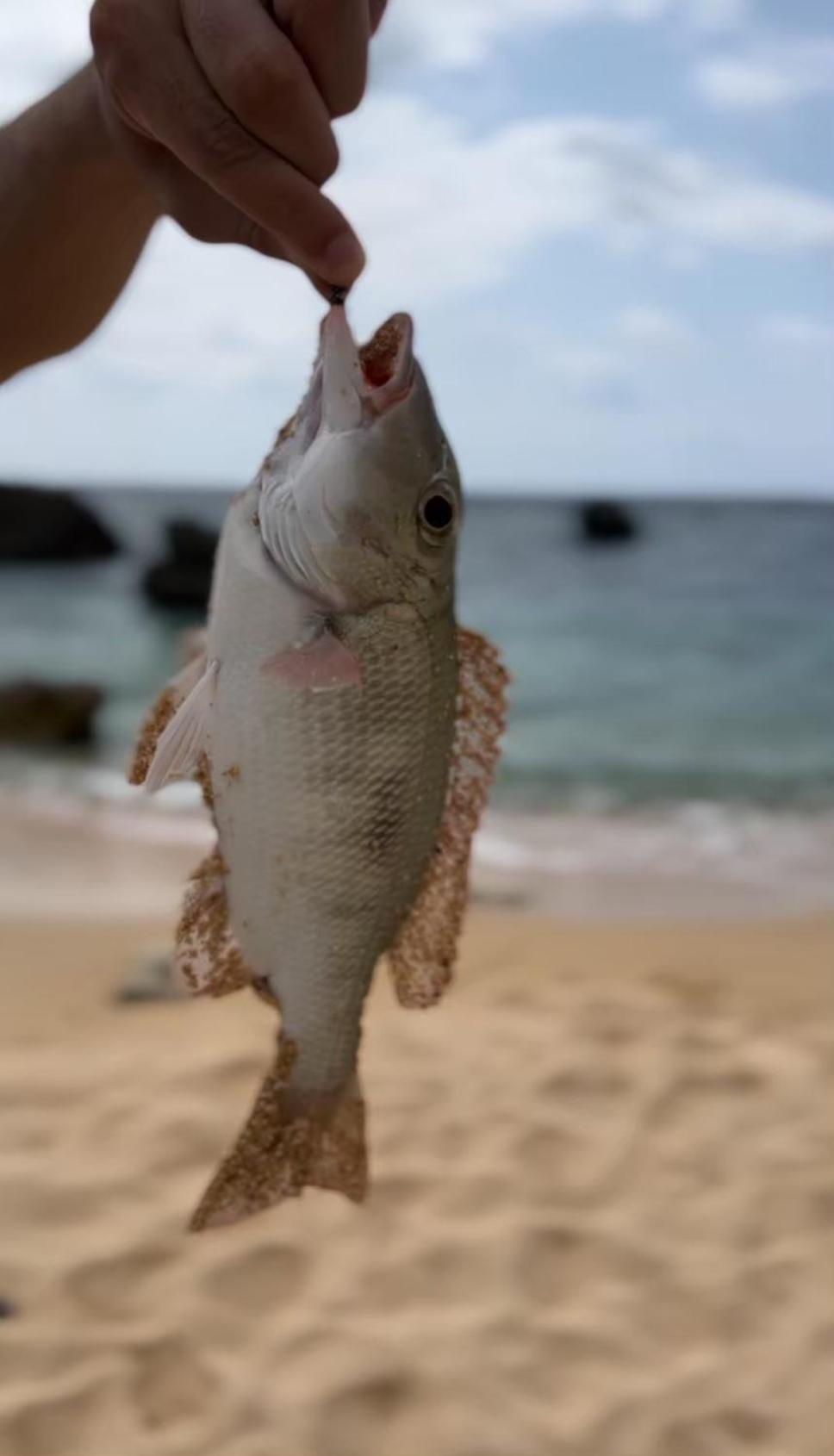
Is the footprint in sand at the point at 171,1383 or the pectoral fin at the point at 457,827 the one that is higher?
the pectoral fin at the point at 457,827

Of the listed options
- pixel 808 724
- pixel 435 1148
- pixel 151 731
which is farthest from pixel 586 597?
pixel 151 731

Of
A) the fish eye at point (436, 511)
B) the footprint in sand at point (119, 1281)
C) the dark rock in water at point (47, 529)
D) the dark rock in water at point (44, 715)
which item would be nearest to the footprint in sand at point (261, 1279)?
the footprint in sand at point (119, 1281)

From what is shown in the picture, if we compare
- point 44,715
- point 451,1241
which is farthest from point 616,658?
point 451,1241

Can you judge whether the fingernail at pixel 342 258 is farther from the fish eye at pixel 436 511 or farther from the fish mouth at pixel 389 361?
the fish eye at pixel 436 511

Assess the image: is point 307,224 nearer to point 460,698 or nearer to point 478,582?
point 460,698

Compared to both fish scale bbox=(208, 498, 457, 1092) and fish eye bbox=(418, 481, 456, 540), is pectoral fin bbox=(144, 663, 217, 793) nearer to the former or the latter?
fish scale bbox=(208, 498, 457, 1092)

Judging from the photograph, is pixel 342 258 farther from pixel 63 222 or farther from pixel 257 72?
pixel 63 222
